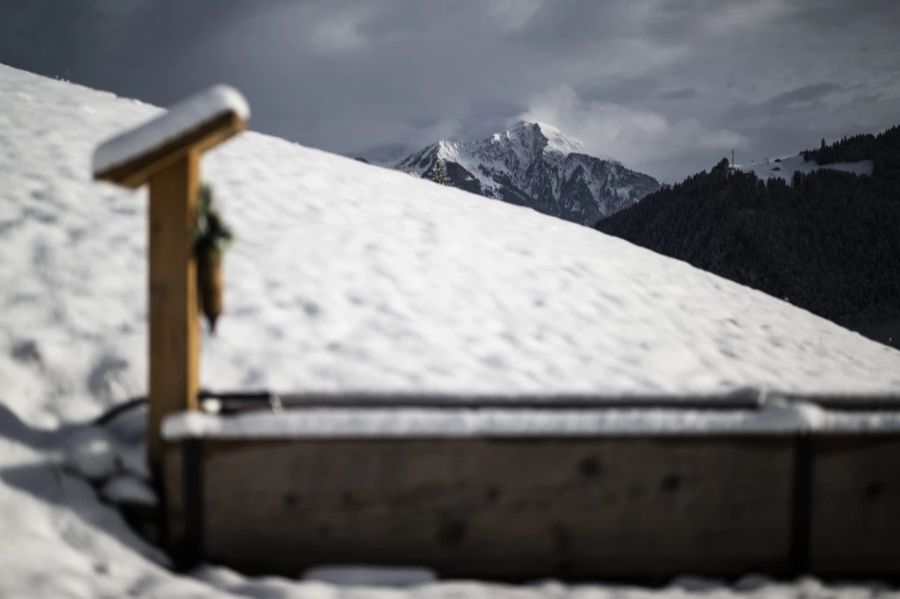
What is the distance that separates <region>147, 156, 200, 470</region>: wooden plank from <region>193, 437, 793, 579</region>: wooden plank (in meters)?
0.49

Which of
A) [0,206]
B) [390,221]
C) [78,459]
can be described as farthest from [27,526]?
→ [390,221]

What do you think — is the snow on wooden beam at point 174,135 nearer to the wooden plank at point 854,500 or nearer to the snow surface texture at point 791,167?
the wooden plank at point 854,500

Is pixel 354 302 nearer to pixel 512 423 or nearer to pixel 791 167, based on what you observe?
pixel 512 423

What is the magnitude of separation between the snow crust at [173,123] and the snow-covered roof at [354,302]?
1.42 metres

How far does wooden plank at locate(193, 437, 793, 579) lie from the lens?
8.02 ft

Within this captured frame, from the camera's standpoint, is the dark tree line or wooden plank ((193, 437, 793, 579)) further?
the dark tree line

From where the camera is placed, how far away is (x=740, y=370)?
5320mm

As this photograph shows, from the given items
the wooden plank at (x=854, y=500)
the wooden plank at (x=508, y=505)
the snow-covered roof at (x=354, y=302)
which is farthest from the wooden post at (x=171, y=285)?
the wooden plank at (x=854, y=500)

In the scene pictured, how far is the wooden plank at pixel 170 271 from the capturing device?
2.62 m

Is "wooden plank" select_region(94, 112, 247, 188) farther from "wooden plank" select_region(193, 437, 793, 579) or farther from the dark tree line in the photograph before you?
the dark tree line

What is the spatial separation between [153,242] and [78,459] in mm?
1126

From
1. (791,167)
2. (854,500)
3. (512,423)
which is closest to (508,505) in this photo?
(512,423)

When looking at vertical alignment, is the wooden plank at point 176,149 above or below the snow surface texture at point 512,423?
above

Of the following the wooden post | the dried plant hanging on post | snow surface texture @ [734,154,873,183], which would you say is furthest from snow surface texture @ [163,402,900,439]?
snow surface texture @ [734,154,873,183]
